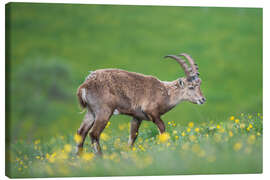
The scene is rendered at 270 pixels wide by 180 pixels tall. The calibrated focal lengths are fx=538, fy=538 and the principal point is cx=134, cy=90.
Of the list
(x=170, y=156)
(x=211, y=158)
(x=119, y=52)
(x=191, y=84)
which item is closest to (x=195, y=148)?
(x=211, y=158)

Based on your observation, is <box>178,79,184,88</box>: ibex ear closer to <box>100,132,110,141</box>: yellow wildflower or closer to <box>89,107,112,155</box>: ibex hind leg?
<box>89,107,112,155</box>: ibex hind leg

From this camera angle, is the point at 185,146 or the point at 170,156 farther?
the point at 185,146

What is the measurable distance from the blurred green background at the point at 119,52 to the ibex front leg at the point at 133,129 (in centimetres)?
92

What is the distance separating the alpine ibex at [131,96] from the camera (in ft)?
37.9

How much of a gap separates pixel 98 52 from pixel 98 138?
7.48 feet

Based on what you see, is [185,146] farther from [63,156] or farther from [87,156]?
[63,156]

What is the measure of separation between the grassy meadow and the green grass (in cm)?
2

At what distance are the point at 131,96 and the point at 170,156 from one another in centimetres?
175

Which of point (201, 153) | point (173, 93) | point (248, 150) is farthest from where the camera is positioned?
point (173, 93)

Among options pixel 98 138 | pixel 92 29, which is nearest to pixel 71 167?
pixel 98 138

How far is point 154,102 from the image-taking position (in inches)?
480

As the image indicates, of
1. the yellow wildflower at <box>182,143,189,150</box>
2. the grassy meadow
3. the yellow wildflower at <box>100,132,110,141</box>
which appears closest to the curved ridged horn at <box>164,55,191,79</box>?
the grassy meadow

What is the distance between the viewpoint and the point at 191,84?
488 inches

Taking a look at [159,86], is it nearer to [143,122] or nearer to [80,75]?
[143,122]
